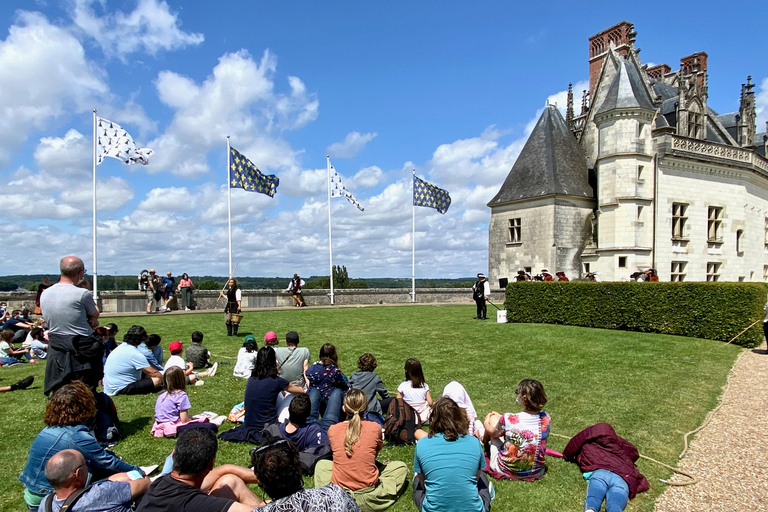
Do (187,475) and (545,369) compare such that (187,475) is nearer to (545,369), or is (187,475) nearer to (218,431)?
(218,431)

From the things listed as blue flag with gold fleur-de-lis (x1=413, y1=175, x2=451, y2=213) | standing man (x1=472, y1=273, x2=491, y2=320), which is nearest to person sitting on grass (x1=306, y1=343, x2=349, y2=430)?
standing man (x1=472, y1=273, x2=491, y2=320)

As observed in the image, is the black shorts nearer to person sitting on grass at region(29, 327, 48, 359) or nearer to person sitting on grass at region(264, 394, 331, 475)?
person sitting on grass at region(264, 394, 331, 475)

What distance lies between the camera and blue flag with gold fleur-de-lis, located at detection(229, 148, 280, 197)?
22138 millimetres

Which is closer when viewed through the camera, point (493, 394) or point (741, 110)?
point (493, 394)

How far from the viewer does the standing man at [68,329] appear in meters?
5.15

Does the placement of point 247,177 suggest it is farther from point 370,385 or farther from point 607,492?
point 607,492

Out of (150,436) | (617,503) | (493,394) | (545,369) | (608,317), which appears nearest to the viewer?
(617,503)

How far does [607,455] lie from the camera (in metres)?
4.72

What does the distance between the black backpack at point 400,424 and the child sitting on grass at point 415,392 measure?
9.3 inches

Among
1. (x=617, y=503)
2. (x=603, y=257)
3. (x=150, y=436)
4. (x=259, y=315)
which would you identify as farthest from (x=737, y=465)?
(x=603, y=257)

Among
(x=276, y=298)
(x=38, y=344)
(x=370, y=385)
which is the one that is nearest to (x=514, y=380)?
(x=370, y=385)

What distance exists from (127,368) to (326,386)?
3359 millimetres

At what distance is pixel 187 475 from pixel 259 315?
16.3m

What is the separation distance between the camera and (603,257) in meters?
26.4
